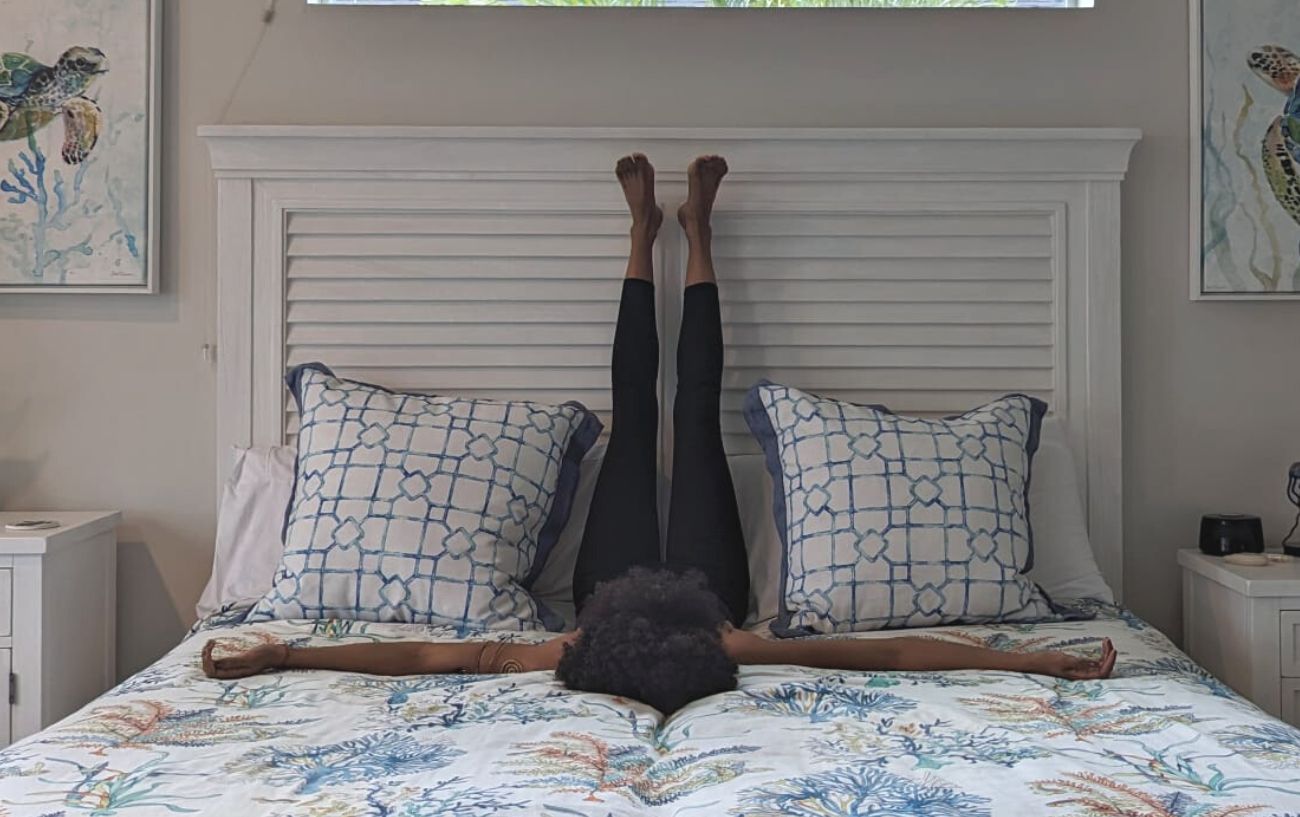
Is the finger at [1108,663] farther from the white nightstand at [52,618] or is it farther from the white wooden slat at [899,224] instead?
the white nightstand at [52,618]

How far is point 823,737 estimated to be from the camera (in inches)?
55.7

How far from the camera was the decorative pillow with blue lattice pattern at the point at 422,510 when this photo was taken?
2.04 meters

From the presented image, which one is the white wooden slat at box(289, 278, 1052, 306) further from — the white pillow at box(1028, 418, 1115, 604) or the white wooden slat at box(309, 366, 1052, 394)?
the white pillow at box(1028, 418, 1115, 604)

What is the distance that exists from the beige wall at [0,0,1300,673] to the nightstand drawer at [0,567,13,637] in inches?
16.8

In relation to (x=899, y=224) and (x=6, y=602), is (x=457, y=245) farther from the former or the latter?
(x=6, y=602)

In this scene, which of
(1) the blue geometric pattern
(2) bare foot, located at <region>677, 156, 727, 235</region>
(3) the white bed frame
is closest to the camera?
(1) the blue geometric pattern

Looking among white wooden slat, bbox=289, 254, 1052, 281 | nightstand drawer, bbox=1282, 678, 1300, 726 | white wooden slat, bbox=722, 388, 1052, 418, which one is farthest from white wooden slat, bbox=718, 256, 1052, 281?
nightstand drawer, bbox=1282, 678, 1300, 726

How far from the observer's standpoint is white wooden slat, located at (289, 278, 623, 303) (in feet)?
8.27

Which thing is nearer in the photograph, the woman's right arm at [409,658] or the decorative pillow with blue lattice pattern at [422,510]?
the woman's right arm at [409,658]

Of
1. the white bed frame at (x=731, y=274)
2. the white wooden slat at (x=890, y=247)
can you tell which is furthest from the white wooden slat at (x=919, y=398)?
the white wooden slat at (x=890, y=247)

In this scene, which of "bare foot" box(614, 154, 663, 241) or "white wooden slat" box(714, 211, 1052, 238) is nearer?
"bare foot" box(614, 154, 663, 241)

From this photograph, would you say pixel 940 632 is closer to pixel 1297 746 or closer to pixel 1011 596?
pixel 1011 596

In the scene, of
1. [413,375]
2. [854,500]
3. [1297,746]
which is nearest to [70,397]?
[413,375]

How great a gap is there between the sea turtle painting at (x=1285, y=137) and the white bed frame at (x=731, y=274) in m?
0.36
